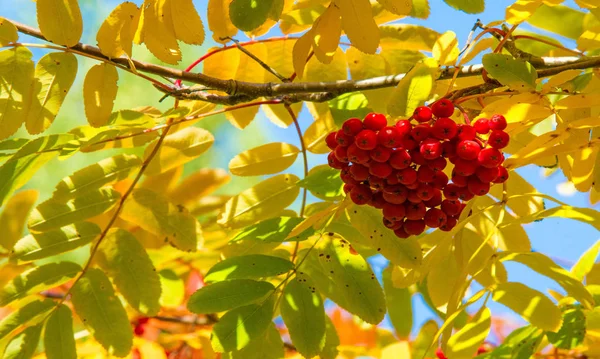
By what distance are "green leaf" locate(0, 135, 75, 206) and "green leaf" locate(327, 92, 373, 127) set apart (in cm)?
61

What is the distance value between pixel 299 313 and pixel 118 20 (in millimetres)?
734

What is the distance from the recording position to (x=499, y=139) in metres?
1.14

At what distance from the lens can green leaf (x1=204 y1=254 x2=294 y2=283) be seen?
1384 mm

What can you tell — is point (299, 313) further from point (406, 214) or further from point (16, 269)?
point (16, 269)

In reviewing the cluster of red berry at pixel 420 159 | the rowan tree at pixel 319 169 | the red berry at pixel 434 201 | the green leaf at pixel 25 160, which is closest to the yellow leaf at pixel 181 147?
the rowan tree at pixel 319 169

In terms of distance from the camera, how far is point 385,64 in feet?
5.41

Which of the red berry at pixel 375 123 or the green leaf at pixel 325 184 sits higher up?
the red berry at pixel 375 123

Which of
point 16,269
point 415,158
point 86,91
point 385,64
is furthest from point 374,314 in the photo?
point 16,269

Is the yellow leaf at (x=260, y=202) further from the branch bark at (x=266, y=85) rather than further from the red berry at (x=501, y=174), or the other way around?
the red berry at (x=501, y=174)

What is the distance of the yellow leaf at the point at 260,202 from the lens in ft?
5.24

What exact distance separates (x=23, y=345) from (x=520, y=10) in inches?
52.2

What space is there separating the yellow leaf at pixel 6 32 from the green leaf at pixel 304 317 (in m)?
0.80

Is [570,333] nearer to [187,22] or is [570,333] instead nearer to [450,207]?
[450,207]

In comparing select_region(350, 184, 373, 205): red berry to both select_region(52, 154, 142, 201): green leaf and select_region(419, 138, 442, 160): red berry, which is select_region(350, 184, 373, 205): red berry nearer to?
select_region(419, 138, 442, 160): red berry
